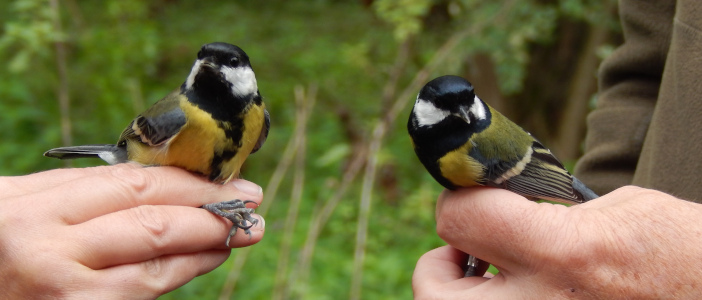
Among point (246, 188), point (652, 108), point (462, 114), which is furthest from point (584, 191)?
point (246, 188)

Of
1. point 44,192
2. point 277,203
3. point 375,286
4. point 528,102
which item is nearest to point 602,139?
point 44,192

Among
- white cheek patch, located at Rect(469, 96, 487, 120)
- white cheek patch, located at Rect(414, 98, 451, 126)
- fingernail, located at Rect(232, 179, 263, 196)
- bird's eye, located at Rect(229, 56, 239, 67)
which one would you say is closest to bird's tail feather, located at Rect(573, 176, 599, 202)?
white cheek patch, located at Rect(469, 96, 487, 120)

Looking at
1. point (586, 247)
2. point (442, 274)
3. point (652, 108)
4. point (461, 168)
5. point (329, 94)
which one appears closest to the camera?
point (586, 247)

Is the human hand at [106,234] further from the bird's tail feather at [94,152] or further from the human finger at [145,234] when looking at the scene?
the bird's tail feather at [94,152]

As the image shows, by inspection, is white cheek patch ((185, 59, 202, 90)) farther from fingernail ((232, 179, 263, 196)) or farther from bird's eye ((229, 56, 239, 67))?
fingernail ((232, 179, 263, 196))

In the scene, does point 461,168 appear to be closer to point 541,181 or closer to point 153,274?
point 541,181
